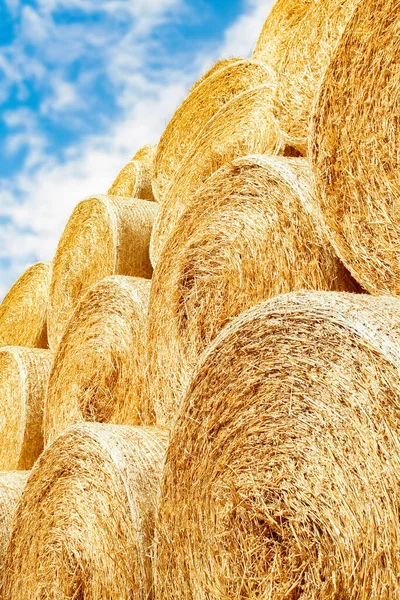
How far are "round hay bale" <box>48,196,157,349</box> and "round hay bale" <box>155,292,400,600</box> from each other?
5.40ft

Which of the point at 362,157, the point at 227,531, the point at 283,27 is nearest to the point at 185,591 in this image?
the point at 227,531

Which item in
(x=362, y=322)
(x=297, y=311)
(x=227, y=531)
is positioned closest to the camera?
(x=362, y=322)

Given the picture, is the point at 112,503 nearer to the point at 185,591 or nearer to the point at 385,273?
the point at 185,591

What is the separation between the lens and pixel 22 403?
139 inches

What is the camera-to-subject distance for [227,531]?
184 centimetres

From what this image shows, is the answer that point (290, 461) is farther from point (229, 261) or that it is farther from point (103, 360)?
point (103, 360)

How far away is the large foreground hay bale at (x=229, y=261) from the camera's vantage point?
2215mm

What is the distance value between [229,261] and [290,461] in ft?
2.97

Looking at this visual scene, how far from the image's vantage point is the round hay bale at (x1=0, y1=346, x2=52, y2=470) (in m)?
3.50

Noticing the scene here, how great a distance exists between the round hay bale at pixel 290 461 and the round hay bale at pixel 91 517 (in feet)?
0.40

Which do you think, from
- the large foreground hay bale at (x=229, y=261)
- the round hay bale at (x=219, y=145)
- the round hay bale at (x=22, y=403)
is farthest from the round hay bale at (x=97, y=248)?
the large foreground hay bale at (x=229, y=261)

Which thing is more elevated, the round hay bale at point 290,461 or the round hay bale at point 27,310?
the round hay bale at point 27,310

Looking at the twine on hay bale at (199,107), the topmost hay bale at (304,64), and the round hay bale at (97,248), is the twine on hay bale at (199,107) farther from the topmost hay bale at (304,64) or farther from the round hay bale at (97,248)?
the topmost hay bale at (304,64)

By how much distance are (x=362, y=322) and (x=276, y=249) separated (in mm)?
727
